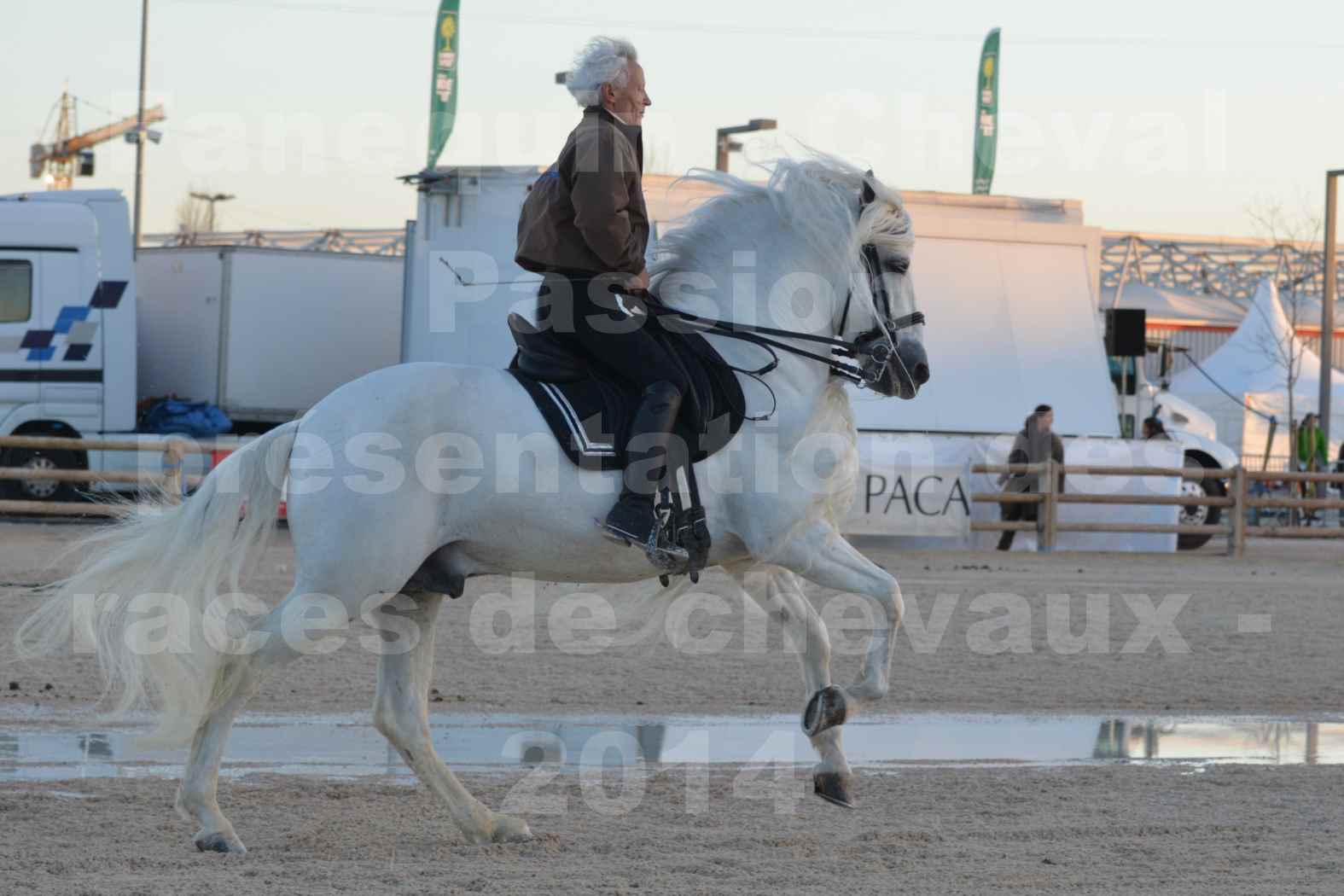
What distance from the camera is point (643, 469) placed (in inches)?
234

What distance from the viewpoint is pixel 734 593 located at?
46.0 feet

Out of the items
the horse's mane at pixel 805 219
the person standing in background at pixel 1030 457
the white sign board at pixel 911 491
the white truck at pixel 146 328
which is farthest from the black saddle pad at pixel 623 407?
the white truck at pixel 146 328

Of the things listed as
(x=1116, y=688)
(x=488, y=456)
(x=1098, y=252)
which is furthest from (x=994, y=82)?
(x=488, y=456)

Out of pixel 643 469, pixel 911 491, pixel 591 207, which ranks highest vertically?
pixel 591 207

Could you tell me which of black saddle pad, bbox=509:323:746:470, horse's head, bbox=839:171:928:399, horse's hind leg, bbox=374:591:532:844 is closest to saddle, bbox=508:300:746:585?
black saddle pad, bbox=509:323:746:470

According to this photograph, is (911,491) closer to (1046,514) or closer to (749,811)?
(1046,514)

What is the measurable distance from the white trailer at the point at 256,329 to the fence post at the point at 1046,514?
29.9 ft

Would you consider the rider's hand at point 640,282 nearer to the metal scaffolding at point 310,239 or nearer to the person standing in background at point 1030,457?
the person standing in background at point 1030,457

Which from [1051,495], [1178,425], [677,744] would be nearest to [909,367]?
[677,744]

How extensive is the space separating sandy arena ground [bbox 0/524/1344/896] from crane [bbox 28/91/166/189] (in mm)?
41062

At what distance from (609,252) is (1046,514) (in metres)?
14.6

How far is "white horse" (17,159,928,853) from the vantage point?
5.81 meters

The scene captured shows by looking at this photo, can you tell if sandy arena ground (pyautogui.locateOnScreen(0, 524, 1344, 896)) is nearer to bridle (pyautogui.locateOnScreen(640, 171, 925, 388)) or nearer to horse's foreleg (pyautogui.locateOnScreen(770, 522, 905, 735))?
horse's foreleg (pyautogui.locateOnScreen(770, 522, 905, 735))

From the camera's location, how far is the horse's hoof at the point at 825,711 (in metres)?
6.12
